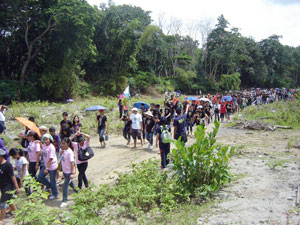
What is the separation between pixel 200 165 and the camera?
211 inches

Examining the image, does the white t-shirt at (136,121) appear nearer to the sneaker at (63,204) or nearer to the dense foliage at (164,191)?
the dense foliage at (164,191)

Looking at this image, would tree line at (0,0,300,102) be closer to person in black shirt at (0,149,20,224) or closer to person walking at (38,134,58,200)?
person walking at (38,134,58,200)

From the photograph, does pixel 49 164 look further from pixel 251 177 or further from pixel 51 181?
pixel 251 177

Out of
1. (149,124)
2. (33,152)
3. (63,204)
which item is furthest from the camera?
(149,124)

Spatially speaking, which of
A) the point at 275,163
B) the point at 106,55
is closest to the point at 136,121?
the point at 275,163

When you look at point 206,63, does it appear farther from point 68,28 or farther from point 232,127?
point 232,127

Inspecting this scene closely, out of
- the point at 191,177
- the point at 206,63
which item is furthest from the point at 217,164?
the point at 206,63

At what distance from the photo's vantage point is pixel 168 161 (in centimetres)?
707

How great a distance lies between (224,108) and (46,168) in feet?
39.3

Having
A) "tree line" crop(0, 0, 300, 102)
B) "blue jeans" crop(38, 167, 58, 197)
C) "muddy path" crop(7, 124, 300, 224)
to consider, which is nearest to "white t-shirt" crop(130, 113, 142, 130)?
"muddy path" crop(7, 124, 300, 224)

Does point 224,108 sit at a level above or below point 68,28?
below

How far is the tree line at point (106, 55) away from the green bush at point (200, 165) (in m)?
19.3

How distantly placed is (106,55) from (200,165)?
29.2m

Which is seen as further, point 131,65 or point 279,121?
point 131,65
